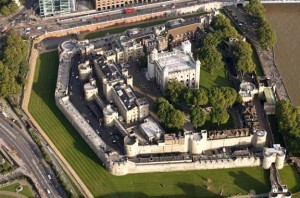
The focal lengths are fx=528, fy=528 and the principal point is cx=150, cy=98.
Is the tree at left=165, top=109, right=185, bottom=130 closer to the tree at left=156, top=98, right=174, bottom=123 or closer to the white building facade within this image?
the tree at left=156, top=98, right=174, bottom=123

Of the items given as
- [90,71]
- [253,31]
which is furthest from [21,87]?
[253,31]

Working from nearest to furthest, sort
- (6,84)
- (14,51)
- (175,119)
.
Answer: (175,119) → (6,84) → (14,51)

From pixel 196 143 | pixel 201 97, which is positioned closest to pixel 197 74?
pixel 201 97

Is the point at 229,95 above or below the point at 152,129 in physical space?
above

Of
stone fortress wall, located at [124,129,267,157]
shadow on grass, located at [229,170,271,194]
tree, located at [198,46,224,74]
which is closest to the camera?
shadow on grass, located at [229,170,271,194]

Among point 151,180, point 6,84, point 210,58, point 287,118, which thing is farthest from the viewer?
point 210,58

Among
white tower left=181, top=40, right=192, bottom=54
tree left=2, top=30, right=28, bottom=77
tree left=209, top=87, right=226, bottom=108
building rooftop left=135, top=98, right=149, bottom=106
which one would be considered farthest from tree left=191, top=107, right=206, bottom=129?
tree left=2, top=30, right=28, bottom=77

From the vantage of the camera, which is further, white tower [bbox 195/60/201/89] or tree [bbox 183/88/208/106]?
white tower [bbox 195/60/201/89]

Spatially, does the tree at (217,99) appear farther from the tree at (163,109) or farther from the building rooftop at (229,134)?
the tree at (163,109)

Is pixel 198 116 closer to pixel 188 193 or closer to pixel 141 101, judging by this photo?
pixel 141 101
